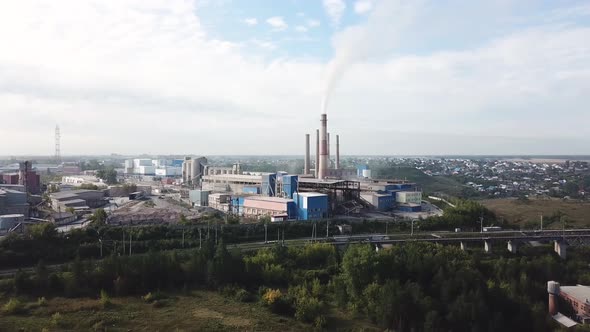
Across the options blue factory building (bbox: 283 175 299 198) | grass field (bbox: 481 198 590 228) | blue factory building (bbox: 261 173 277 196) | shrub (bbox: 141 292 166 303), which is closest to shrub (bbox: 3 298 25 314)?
shrub (bbox: 141 292 166 303)

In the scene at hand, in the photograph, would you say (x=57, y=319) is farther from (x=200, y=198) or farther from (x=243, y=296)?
(x=200, y=198)

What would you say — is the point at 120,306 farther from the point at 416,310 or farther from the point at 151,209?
the point at 151,209

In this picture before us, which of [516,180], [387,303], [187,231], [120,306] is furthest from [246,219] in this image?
[516,180]

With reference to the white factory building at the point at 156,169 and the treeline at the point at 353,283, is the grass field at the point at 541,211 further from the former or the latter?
the white factory building at the point at 156,169

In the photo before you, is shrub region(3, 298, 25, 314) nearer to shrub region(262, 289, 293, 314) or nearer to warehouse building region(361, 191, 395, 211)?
shrub region(262, 289, 293, 314)

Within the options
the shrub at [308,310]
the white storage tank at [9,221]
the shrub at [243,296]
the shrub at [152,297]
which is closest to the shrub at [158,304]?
the shrub at [152,297]
